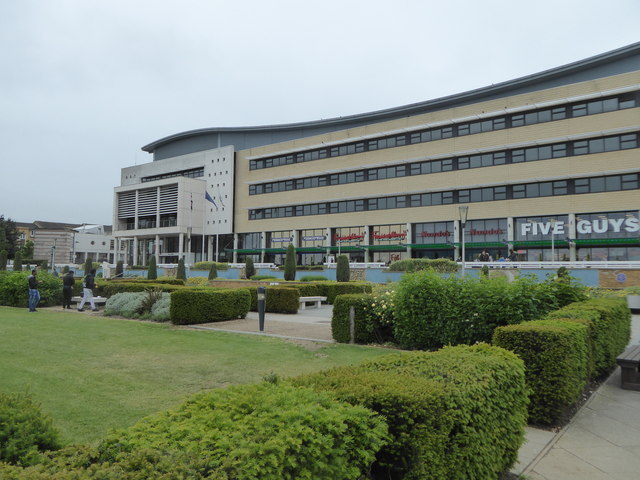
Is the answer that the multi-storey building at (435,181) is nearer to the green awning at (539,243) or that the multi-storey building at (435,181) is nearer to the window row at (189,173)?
the green awning at (539,243)

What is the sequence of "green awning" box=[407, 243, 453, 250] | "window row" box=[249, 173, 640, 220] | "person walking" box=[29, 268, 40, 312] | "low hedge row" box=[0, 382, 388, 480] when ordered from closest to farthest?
"low hedge row" box=[0, 382, 388, 480] < "person walking" box=[29, 268, 40, 312] < "window row" box=[249, 173, 640, 220] < "green awning" box=[407, 243, 453, 250]

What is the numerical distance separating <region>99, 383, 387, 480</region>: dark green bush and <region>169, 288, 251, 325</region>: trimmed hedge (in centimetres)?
1210

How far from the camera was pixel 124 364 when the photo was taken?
26.5ft

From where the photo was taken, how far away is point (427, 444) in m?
2.81

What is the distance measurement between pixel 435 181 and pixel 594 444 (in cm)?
4688

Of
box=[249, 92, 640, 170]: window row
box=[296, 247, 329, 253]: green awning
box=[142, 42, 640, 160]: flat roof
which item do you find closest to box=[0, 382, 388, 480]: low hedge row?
box=[249, 92, 640, 170]: window row

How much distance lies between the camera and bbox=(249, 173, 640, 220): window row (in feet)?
134

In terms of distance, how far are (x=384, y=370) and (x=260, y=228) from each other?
203 feet

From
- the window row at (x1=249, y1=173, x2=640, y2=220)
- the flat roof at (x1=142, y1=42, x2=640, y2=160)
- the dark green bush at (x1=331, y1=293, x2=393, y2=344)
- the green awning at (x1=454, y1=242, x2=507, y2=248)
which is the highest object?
the flat roof at (x1=142, y1=42, x2=640, y2=160)

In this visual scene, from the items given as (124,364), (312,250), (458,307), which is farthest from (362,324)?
(312,250)

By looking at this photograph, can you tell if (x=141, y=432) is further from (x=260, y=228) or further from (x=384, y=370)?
(x=260, y=228)

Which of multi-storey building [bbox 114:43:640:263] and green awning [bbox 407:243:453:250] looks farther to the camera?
green awning [bbox 407:243:453:250]

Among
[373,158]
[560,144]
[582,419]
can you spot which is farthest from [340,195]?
[582,419]

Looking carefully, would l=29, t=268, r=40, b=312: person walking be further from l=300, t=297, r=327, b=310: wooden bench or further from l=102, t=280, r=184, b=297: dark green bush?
l=300, t=297, r=327, b=310: wooden bench
